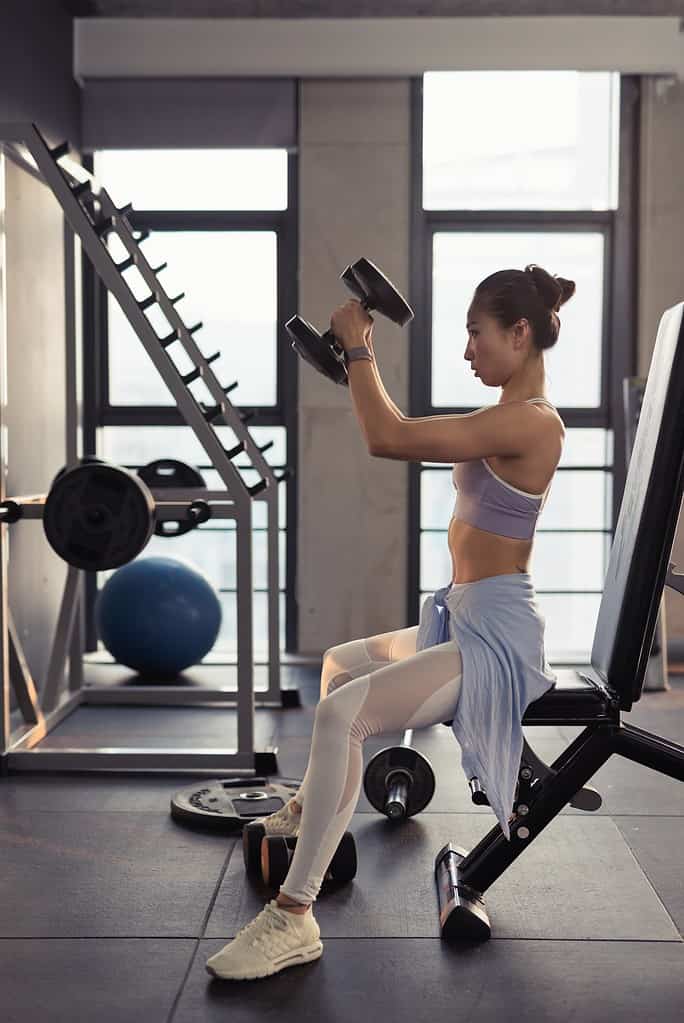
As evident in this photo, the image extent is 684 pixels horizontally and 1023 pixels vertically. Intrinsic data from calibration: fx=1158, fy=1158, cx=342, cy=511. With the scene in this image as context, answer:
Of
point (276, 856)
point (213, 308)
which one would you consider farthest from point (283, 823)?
point (213, 308)

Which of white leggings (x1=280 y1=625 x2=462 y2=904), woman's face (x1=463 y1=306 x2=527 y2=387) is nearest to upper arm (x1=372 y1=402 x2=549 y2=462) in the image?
woman's face (x1=463 y1=306 x2=527 y2=387)

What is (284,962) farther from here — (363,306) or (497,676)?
(363,306)

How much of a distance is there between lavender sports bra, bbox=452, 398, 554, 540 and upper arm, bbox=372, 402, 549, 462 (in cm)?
6

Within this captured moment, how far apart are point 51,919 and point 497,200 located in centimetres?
382

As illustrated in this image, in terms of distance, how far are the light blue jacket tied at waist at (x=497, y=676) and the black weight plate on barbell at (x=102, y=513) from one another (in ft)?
3.69

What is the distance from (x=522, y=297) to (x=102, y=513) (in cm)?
134

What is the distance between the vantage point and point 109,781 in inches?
125

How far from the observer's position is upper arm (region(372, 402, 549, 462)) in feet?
6.58

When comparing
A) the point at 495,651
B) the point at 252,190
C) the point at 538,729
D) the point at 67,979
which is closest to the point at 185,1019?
the point at 67,979

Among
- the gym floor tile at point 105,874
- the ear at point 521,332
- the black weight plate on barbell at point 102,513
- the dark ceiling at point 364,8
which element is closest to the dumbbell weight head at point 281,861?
the gym floor tile at point 105,874

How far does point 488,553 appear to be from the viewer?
2104 millimetres

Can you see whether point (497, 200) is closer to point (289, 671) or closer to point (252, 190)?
point (252, 190)

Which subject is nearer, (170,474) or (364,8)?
(170,474)

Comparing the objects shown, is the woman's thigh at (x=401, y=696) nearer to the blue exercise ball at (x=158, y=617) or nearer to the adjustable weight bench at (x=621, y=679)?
the adjustable weight bench at (x=621, y=679)
